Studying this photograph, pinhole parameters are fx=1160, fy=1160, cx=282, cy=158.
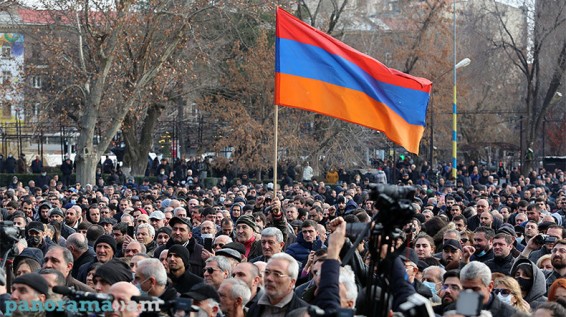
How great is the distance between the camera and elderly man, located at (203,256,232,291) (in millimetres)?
9727

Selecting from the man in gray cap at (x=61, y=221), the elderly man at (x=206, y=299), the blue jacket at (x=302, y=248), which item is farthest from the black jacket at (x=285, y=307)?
the man in gray cap at (x=61, y=221)

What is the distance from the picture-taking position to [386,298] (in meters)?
5.56

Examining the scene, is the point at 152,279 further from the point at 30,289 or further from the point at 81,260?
the point at 81,260

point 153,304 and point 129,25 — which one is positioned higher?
point 129,25

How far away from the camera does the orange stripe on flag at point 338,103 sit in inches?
593

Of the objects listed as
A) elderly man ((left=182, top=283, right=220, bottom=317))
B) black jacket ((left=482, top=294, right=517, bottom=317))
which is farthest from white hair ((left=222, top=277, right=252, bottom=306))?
black jacket ((left=482, top=294, right=517, bottom=317))

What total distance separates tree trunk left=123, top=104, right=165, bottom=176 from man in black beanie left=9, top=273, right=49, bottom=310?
3894 cm

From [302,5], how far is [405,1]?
236 inches

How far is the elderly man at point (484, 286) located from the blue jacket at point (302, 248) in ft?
15.1

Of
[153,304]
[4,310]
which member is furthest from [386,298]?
[4,310]

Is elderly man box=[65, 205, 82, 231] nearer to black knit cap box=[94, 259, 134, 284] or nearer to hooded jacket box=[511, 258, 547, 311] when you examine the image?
black knit cap box=[94, 259, 134, 284]

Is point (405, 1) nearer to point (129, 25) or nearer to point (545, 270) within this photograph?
point (129, 25)

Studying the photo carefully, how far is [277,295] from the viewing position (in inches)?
317

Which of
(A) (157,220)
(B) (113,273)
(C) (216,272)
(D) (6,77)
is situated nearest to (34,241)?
(A) (157,220)
